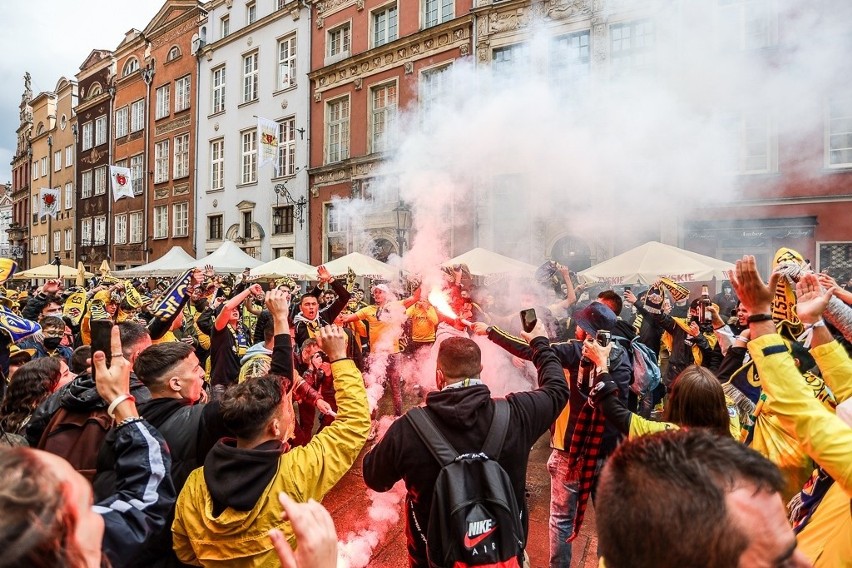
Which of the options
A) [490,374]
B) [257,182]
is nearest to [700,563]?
[490,374]

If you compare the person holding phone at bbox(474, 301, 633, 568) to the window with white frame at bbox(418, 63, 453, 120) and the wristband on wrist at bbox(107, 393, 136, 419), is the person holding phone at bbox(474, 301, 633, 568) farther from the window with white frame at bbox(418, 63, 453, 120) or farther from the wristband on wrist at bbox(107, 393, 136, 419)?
the window with white frame at bbox(418, 63, 453, 120)

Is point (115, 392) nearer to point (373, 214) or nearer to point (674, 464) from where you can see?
point (674, 464)

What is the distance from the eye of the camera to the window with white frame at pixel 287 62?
20703 mm

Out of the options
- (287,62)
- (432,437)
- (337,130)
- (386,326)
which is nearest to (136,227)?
(287,62)

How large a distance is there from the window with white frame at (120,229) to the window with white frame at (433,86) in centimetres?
2099

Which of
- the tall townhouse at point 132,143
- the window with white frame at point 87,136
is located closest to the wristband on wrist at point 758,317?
the tall townhouse at point 132,143

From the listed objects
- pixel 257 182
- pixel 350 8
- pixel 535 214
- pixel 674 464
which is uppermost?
pixel 350 8

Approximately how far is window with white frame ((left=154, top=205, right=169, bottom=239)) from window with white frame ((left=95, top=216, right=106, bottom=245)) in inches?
233

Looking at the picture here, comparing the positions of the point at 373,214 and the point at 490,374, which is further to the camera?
the point at 373,214

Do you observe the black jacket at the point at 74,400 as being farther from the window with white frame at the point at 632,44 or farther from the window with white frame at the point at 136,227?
the window with white frame at the point at 136,227

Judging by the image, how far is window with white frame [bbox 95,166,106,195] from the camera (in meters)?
30.6

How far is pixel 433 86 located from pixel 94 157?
25815 millimetres

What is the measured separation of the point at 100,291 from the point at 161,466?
799 centimetres

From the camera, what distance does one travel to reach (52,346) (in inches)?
206
